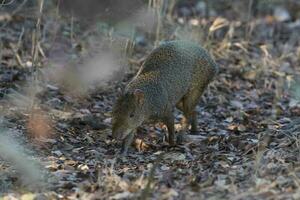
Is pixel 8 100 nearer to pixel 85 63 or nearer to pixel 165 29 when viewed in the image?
pixel 85 63

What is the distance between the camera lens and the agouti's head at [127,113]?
248 inches

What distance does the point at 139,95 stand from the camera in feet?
21.2

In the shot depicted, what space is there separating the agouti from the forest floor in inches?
11.6

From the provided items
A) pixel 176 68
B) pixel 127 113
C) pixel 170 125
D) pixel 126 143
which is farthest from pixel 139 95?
pixel 176 68

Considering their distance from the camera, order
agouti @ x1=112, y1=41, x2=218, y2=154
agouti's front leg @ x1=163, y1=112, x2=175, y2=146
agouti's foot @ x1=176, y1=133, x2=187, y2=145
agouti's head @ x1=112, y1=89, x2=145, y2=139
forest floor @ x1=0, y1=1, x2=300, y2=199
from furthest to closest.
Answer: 1. agouti's foot @ x1=176, y1=133, x2=187, y2=145
2. agouti's front leg @ x1=163, y1=112, x2=175, y2=146
3. agouti @ x1=112, y1=41, x2=218, y2=154
4. agouti's head @ x1=112, y1=89, x2=145, y2=139
5. forest floor @ x1=0, y1=1, x2=300, y2=199

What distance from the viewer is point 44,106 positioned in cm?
772

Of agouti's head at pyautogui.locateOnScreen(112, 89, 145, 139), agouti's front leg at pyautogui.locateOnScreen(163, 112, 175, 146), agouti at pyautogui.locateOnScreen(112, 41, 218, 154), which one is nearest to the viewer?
agouti's head at pyautogui.locateOnScreen(112, 89, 145, 139)

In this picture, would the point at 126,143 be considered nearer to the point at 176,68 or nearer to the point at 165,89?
the point at 165,89

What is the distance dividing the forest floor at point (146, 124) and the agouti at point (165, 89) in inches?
11.6

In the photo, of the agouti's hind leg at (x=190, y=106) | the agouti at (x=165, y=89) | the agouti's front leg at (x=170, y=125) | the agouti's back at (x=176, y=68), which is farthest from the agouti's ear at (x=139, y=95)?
the agouti's hind leg at (x=190, y=106)

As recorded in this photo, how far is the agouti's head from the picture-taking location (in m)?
6.29

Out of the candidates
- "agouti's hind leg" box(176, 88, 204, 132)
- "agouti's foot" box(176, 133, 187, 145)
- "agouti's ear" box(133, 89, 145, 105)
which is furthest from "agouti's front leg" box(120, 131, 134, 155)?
"agouti's hind leg" box(176, 88, 204, 132)

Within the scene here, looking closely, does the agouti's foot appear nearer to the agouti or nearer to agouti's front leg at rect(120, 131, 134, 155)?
the agouti

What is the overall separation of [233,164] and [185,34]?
438cm
